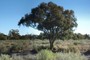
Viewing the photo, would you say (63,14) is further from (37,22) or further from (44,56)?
(44,56)

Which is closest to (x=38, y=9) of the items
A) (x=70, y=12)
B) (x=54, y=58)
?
(x=70, y=12)

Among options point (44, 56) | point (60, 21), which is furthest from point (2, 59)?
point (60, 21)

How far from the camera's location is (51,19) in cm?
4416

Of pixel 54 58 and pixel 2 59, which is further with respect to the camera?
pixel 54 58

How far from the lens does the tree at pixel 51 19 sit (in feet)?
144

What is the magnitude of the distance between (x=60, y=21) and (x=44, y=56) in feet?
69.0

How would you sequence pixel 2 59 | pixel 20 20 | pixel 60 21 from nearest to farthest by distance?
pixel 2 59 → pixel 60 21 → pixel 20 20

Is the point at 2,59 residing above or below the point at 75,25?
below

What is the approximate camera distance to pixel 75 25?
1785 inches

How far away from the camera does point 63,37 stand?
45.6m

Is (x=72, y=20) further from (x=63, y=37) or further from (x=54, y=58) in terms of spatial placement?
(x=54, y=58)

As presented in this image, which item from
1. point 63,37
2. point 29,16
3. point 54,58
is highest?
point 29,16

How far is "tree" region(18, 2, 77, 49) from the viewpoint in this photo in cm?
4381

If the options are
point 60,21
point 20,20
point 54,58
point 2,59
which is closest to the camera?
point 2,59
